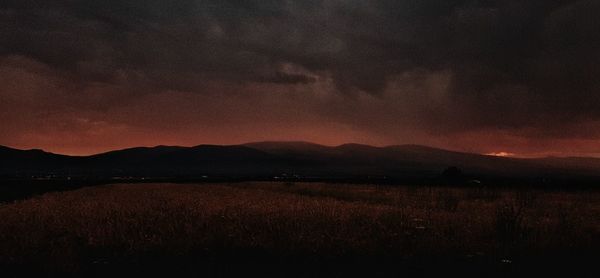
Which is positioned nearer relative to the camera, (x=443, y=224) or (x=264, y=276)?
(x=264, y=276)

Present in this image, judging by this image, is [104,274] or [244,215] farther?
[244,215]

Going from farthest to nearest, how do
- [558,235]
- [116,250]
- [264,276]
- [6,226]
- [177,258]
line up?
[6,226]
[558,235]
[116,250]
[177,258]
[264,276]

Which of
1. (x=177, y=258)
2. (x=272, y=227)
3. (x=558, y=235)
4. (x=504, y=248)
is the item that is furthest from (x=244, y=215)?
(x=558, y=235)

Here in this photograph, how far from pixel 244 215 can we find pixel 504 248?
8.95m

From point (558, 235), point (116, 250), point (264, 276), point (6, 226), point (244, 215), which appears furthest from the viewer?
point (244, 215)

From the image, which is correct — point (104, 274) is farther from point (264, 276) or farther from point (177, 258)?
point (264, 276)

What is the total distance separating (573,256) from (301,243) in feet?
22.1

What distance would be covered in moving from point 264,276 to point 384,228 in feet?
21.1

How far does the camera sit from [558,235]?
50.9 ft

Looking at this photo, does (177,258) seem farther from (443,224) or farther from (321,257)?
(443,224)

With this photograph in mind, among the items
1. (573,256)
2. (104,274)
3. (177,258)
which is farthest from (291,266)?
(573,256)

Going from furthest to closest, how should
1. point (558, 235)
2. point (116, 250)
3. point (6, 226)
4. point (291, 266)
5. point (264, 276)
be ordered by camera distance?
point (6, 226), point (558, 235), point (116, 250), point (291, 266), point (264, 276)

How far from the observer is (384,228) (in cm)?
1598

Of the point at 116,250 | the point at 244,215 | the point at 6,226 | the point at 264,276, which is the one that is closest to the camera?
the point at 264,276
